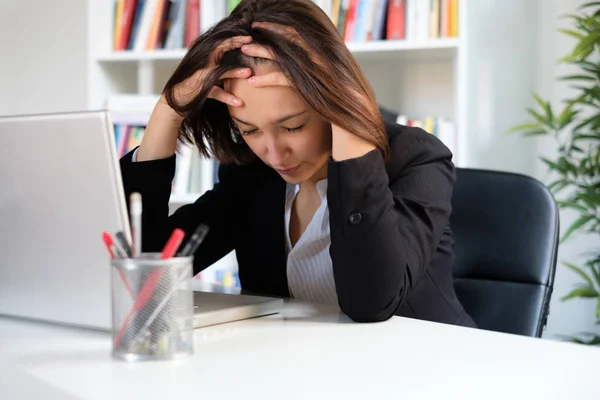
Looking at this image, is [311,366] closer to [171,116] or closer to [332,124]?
[332,124]

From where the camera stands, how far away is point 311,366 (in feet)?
2.50

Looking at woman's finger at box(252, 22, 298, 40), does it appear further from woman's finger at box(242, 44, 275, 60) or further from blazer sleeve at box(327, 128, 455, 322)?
blazer sleeve at box(327, 128, 455, 322)

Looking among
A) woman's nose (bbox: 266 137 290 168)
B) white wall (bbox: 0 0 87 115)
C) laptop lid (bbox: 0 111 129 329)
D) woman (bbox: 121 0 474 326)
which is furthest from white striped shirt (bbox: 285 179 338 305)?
white wall (bbox: 0 0 87 115)

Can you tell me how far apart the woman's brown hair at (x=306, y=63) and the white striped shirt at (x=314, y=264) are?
0.19m

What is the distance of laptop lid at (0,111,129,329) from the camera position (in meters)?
0.85

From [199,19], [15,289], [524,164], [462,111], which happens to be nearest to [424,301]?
[15,289]

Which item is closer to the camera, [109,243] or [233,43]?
[109,243]

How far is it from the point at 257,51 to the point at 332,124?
0.17m

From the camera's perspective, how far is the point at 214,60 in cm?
124

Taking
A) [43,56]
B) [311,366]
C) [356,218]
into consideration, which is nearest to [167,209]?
[356,218]

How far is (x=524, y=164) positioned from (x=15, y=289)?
2149 mm

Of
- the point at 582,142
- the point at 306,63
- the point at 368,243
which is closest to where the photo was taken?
the point at 368,243

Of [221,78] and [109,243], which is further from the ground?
[221,78]

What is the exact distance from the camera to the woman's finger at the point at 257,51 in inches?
46.1
